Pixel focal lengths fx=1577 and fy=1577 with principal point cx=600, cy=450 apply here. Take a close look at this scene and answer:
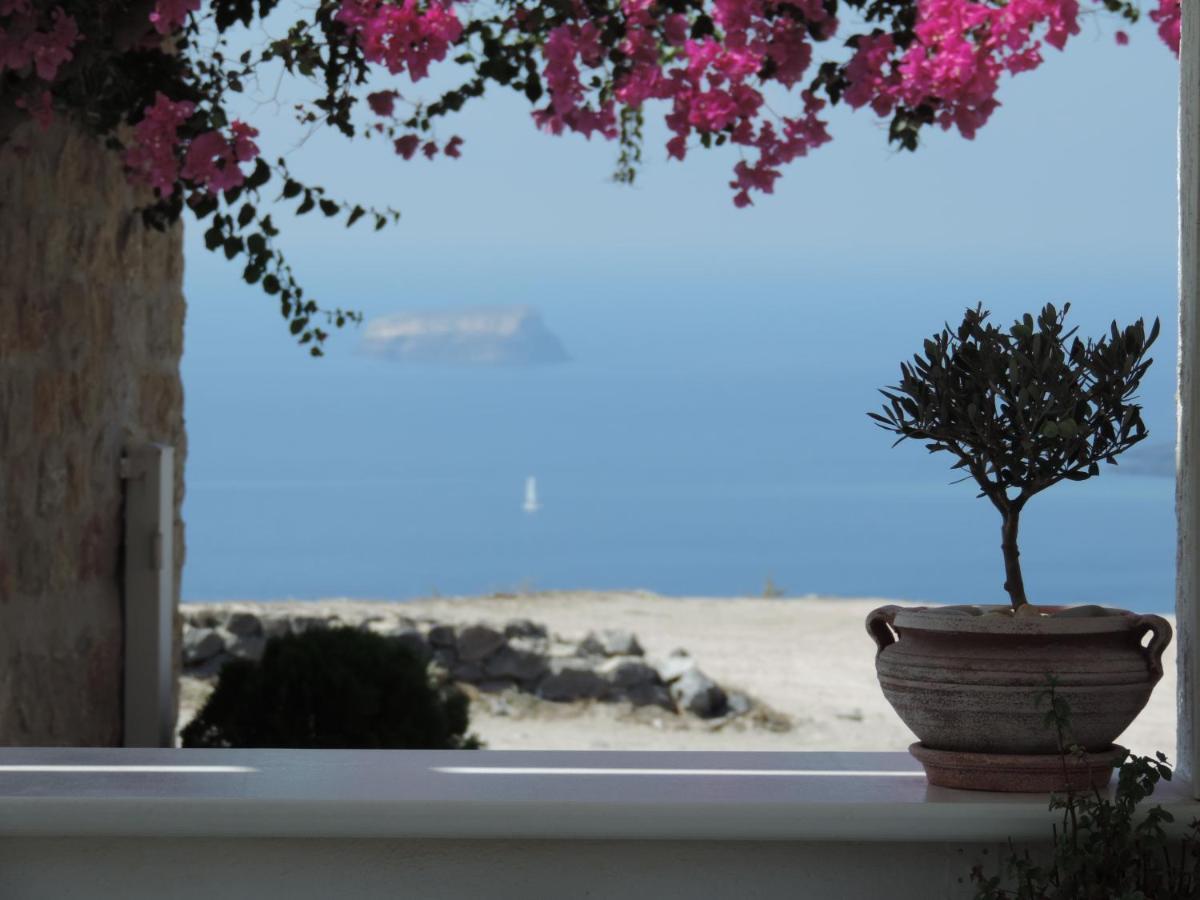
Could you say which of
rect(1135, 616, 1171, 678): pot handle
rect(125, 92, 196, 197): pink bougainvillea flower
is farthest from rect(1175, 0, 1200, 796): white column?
rect(125, 92, 196, 197): pink bougainvillea flower

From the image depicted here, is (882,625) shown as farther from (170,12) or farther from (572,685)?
(572,685)

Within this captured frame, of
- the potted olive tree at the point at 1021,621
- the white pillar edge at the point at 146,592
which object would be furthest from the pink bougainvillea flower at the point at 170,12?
the potted olive tree at the point at 1021,621

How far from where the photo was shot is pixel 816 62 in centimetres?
362

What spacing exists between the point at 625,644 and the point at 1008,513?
17.9 ft

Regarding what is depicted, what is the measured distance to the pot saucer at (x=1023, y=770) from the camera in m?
1.70

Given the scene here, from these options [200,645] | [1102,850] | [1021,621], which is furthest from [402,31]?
[200,645]

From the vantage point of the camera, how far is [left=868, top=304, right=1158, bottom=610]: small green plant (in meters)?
1.69

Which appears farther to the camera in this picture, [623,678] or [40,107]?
[623,678]

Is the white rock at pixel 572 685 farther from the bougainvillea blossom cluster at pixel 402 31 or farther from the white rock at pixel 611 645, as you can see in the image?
the bougainvillea blossom cluster at pixel 402 31

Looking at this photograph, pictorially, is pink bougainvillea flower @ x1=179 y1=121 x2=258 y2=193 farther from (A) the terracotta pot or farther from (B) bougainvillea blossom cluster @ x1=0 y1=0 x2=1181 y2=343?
(A) the terracotta pot

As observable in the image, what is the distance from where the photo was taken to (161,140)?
3375 mm

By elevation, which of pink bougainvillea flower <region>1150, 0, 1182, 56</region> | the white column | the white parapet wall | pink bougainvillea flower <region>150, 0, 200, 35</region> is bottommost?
the white parapet wall

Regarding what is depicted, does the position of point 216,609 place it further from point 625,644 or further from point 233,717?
point 233,717

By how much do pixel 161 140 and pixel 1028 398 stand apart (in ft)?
7.49
